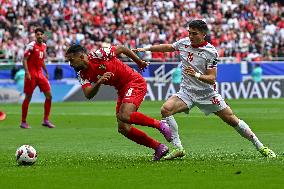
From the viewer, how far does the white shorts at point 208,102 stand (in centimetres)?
1317

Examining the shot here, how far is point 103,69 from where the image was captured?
12680 millimetres

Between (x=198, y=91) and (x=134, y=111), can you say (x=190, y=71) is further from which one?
(x=134, y=111)

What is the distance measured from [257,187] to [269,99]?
26.0 metres

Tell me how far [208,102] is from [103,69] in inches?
67.1

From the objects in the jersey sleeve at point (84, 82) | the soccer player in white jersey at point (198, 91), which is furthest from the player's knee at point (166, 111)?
the jersey sleeve at point (84, 82)

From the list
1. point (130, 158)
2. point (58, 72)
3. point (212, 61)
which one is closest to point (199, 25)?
point (212, 61)

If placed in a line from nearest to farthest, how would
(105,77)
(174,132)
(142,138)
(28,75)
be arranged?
(105,77) → (142,138) → (174,132) → (28,75)

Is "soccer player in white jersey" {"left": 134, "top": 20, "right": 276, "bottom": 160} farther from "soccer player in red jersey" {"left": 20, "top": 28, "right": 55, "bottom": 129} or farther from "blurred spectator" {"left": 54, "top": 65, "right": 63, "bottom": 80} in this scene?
"blurred spectator" {"left": 54, "top": 65, "right": 63, "bottom": 80}

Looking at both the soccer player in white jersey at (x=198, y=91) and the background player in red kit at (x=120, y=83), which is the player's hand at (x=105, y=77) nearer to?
the background player in red kit at (x=120, y=83)

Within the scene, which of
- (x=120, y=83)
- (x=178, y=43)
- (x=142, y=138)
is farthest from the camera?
(x=178, y=43)

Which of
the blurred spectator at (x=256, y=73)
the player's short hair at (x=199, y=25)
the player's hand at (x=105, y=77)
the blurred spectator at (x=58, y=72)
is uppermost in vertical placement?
the player's short hair at (x=199, y=25)

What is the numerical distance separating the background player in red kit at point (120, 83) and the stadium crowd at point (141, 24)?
79.8ft

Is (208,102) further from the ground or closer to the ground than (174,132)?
further from the ground

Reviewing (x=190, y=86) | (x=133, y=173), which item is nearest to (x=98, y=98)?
(x=190, y=86)
